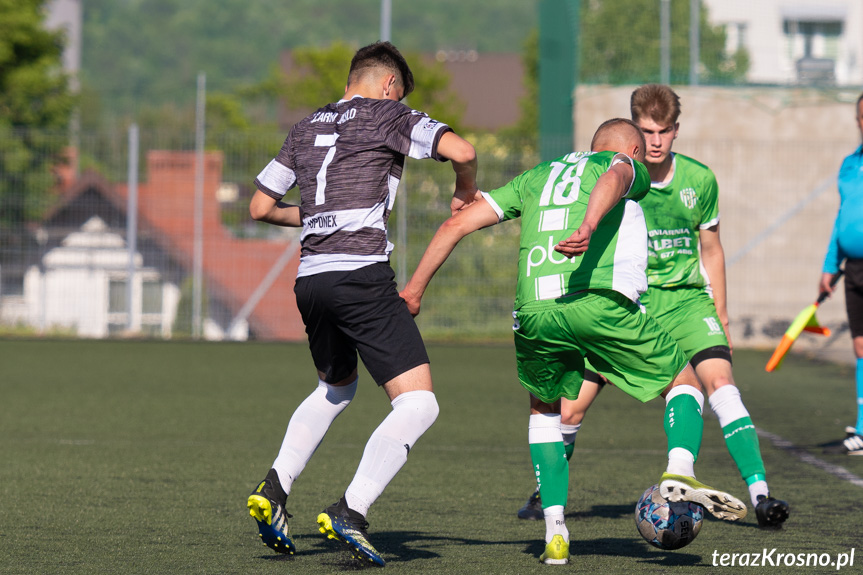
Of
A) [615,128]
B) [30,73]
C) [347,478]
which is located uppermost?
[30,73]

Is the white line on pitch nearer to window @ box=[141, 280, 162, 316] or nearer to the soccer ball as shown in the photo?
the soccer ball

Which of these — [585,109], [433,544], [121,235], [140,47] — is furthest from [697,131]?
[140,47]

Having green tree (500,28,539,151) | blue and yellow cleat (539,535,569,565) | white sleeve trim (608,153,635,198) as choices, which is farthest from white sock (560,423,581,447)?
green tree (500,28,539,151)

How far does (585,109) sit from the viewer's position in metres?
18.3

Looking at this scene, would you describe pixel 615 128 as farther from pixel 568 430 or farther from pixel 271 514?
pixel 271 514

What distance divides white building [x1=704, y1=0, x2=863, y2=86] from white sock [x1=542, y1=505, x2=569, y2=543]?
53.6 ft

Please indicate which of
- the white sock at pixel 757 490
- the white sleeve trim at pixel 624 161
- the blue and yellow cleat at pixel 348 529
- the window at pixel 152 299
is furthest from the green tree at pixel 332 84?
the blue and yellow cleat at pixel 348 529

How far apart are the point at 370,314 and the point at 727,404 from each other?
6.09 feet

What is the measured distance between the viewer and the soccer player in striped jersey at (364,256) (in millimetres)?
4125

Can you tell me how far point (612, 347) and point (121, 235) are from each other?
14.4 meters

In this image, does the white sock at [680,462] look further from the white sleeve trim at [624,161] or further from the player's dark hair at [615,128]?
the player's dark hair at [615,128]

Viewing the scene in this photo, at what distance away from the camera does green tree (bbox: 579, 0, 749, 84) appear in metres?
18.6

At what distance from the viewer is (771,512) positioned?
4.66 m

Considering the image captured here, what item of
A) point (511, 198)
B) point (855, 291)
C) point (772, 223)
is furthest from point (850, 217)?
point (772, 223)
